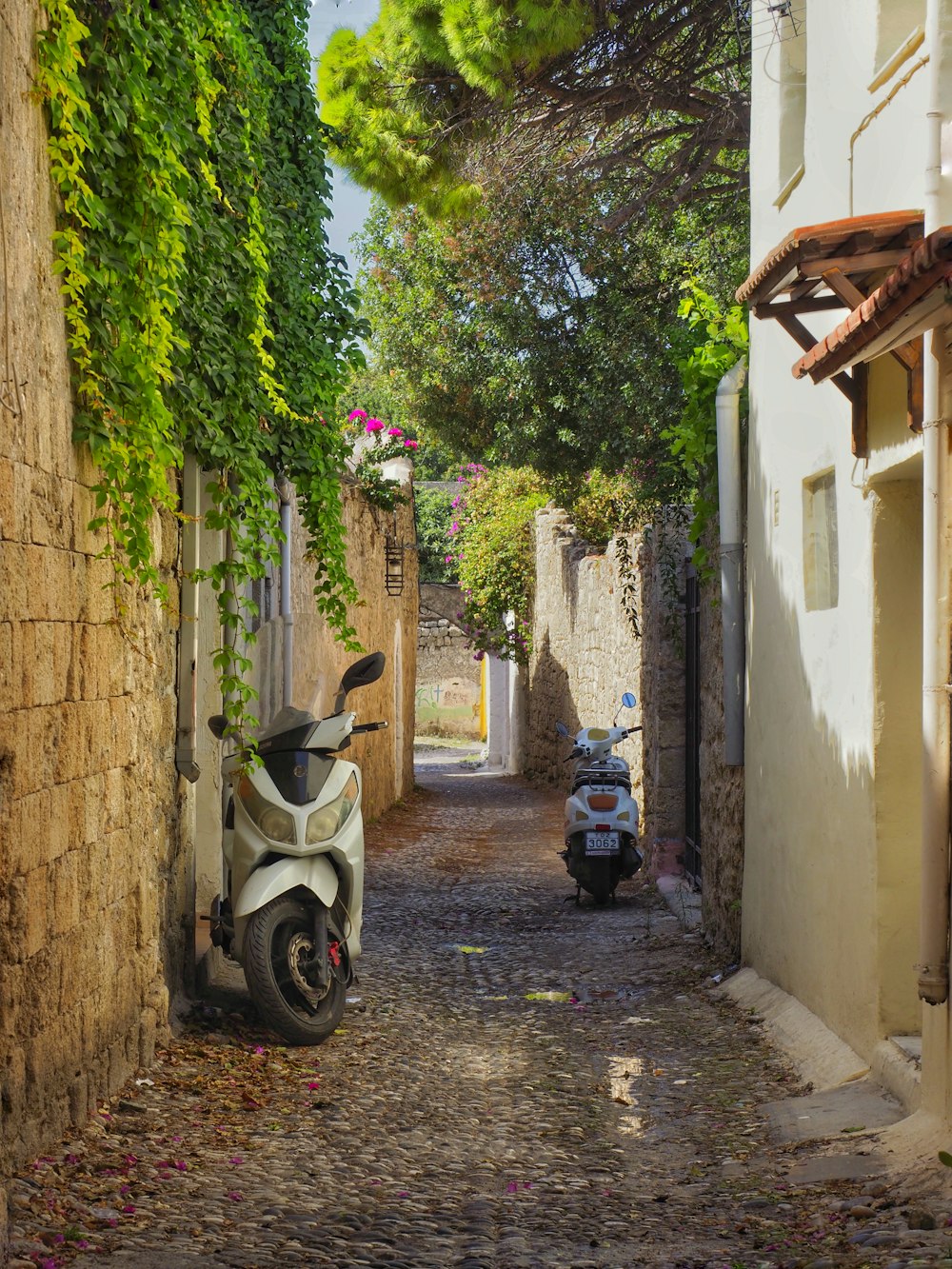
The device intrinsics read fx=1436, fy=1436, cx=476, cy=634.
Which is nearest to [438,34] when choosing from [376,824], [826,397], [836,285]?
[826,397]

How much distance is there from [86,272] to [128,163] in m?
0.56

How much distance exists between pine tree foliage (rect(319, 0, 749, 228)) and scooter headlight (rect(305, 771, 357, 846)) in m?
4.52

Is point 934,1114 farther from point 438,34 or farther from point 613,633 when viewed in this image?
point 613,633

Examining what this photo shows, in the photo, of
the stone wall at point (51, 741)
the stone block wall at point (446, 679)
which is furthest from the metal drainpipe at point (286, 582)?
the stone block wall at point (446, 679)

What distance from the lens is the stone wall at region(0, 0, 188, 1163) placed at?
12.5 feet

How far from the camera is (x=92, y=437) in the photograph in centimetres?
443

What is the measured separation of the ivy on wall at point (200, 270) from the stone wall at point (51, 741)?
14cm

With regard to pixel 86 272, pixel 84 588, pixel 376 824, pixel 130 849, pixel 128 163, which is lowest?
pixel 376 824

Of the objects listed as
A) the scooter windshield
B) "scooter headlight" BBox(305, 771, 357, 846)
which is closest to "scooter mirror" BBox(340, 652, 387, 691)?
the scooter windshield

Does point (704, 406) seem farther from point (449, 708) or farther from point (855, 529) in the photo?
point (449, 708)

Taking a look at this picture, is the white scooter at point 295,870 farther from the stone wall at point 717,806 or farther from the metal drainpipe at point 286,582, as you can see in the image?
the metal drainpipe at point 286,582

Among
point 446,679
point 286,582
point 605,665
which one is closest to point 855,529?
point 286,582

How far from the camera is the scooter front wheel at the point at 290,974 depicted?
224 inches

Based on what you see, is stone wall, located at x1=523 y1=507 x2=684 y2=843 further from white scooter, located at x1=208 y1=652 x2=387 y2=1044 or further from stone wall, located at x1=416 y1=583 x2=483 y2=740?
stone wall, located at x1=416 y1=583 x2=483 y2=740
